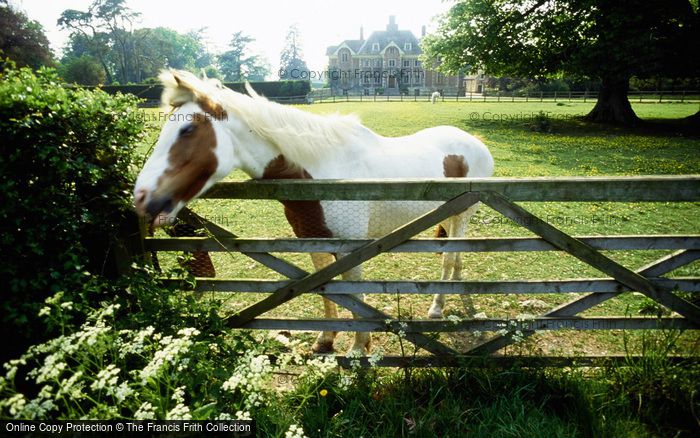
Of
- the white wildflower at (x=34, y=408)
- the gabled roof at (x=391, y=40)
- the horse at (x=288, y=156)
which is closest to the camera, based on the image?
the white wildflower at (x=34, y=408)

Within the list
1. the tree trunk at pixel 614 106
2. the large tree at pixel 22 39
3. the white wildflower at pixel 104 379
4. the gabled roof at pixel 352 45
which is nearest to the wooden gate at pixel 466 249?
the white wildflower at pixel 104 379

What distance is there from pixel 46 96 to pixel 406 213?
A: 3193 millimetres

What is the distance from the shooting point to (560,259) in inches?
242

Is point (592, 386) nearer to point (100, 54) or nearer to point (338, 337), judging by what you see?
point (338, 337)

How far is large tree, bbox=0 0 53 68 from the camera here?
134 feet

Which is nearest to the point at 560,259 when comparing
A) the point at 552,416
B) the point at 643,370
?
the point at 643,370

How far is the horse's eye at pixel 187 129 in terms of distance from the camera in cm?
261

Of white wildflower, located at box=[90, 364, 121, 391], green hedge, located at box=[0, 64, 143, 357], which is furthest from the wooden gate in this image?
white wildflower, located at box=[90, 364, 121, 391]

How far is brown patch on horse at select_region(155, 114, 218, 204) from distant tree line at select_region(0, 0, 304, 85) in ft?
25.4

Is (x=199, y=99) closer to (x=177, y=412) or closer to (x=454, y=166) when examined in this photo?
(x=177, y=412)

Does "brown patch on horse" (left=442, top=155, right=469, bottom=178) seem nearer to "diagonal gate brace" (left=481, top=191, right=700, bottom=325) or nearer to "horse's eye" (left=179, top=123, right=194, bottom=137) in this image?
"diagonal gate brace" (left=481, top=191, right=700, bottom=325)

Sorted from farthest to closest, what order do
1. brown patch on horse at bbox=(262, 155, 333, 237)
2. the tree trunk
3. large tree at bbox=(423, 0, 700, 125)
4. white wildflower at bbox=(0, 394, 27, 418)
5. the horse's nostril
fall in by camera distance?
1. the tree trunk
2. large tree at bbox=(423, 0, 700, 125)
3. brown patch on horse at bbox=(262, 155, 333, 237)
4. the horse's nostril
5. white wildflower at bbox=(0, 394, 27, 418)

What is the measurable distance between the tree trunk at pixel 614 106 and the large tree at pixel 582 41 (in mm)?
55

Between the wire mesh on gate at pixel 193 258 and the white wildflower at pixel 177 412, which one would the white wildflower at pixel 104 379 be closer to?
the white wildflower at pixel 177 412
